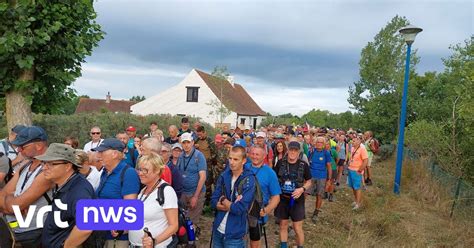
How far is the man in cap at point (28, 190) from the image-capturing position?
8.98ft

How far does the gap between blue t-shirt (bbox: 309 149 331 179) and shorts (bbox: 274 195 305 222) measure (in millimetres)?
2209

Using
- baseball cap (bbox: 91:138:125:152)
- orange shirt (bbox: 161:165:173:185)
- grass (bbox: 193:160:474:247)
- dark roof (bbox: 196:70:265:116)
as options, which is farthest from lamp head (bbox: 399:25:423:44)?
dark roof (bbox: 196:70:265:116)

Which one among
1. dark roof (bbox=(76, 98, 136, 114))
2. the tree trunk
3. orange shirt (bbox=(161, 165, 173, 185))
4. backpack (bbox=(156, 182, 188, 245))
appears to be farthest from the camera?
dark roof (bbox=(76, 98, 136, 114))

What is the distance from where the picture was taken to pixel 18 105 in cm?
612

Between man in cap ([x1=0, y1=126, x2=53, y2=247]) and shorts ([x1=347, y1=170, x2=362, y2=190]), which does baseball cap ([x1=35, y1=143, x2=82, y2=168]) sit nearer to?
man in cap ([x1=0, y1=126, x2=53, y2=247])

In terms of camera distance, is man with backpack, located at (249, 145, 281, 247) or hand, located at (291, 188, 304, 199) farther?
hand, located at (291, 188, 304, 199)

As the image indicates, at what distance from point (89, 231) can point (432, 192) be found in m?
9.83

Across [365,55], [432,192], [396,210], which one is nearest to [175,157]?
[396,210]

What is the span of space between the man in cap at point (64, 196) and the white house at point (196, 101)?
29.0 m

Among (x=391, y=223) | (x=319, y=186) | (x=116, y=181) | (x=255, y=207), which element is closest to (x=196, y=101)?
(x=319, y=186)

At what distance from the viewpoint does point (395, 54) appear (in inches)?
1032

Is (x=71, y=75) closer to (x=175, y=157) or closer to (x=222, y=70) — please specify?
(x=175, y=157)

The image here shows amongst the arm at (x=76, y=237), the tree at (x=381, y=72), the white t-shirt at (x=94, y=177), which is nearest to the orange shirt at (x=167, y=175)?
the white t-shirt at (x=94, y=177)

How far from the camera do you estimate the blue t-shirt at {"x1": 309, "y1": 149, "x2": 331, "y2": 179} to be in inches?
286
